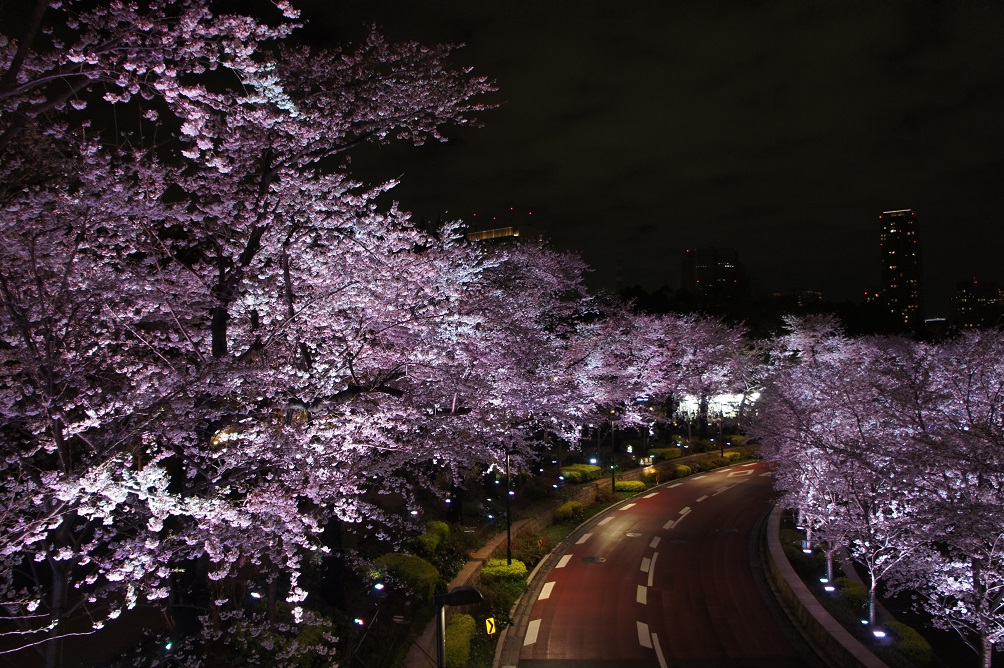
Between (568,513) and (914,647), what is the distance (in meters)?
12.6

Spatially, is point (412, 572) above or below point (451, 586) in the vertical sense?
above

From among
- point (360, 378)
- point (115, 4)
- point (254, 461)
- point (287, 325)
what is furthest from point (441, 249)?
point (115, 4)

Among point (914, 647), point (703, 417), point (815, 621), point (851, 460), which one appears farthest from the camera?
point (703, 417)

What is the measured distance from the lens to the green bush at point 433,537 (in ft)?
49.2

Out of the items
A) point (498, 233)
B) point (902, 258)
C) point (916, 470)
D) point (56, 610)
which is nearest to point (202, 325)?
point (56, 610)

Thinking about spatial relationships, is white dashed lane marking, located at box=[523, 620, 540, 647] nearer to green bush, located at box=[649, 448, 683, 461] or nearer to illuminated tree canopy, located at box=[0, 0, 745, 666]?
illuminated tree canopy, located at box=[0, 0, 745, 666]

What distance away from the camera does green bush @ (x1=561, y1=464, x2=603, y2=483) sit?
26.4 meters

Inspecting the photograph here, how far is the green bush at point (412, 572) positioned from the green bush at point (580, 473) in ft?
44.5

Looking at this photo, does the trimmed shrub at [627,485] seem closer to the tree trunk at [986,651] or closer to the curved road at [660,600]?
the curved road at [660,600]

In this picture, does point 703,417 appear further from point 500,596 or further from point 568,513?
point 500,596

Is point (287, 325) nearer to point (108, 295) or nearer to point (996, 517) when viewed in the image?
point (108, 295)

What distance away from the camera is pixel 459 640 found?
11.5 meters

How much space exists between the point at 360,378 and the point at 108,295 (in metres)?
6.32

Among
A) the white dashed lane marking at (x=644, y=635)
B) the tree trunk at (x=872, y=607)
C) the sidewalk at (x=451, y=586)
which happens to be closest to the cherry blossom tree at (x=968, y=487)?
the tree trunk at (x=872, y=607)
